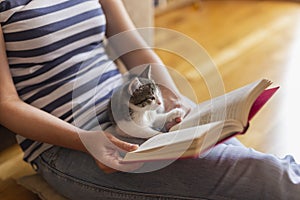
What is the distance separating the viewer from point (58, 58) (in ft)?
3.37

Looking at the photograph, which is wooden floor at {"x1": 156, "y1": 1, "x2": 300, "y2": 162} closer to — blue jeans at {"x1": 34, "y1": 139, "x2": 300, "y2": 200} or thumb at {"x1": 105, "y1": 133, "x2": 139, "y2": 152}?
blue jeans at {"x1": 34, "y1": 139, "x2": 300, "y2": 200}

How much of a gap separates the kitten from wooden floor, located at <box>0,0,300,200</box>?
1.32 ft

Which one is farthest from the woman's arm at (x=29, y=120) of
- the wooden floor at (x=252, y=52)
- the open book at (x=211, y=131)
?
the wooden floor at (x=252, y=52)

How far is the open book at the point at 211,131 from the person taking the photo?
793mm

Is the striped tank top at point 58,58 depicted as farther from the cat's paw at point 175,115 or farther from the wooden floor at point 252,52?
the wooden floor at point 252,52

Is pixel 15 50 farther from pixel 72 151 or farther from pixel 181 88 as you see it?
pixel 181 88

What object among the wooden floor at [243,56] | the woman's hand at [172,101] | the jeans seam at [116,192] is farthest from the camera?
the wooden floor at [243,56]

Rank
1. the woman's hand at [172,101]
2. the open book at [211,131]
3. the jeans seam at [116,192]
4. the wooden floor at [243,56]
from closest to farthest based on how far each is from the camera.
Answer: the open book at [211,131] < the jeans seam at [116,192] < the woman's hand at [172,101] < the wooden floor at [243,56]

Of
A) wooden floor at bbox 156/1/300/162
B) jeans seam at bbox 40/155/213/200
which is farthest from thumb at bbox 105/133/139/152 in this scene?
wooden floor at bbox 156/1/300/162

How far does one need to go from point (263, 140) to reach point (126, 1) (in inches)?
28.6

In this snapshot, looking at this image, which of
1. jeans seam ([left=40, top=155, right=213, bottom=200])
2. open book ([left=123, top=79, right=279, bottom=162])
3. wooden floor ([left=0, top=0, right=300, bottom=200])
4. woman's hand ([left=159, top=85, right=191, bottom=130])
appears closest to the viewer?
open book ([left=123, top=79, right=279, bottom=162])

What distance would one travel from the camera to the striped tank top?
979 mm

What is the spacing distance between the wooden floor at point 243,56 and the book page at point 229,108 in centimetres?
52

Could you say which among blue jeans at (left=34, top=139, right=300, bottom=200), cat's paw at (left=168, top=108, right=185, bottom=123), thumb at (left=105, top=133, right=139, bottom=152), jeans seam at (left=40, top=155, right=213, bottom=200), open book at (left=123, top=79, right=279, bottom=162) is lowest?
jeans seam at (left=40, top=155, right=213, bottom=200)
